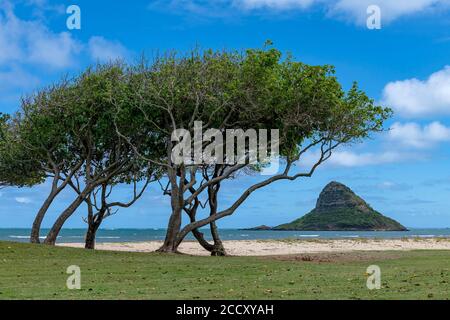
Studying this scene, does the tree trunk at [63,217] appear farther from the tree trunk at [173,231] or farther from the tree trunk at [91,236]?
the tree trunk at [173,231]

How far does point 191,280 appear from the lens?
69.4ft

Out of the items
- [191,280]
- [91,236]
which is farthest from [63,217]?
[191,280]

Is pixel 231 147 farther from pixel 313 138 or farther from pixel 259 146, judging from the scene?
pixel 313 138

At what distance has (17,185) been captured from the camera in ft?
167

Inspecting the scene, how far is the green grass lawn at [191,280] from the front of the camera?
17.0 metres

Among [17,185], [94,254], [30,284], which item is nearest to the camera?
[30,284]

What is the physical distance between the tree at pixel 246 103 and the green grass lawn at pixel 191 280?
8.44 metres

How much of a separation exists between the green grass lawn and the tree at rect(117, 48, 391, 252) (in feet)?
27.7

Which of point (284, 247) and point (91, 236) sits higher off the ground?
point (91, 236)

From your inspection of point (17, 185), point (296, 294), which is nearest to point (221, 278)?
point (296, 294)

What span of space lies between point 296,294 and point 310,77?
1879cm

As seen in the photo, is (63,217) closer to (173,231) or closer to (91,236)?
(91,236)

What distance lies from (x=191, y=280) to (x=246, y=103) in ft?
49.1
